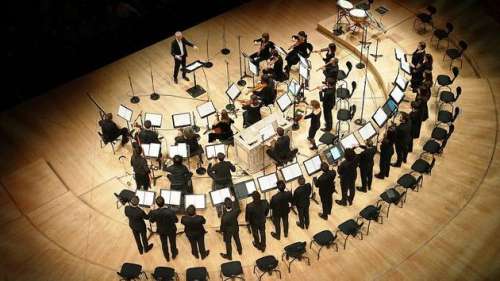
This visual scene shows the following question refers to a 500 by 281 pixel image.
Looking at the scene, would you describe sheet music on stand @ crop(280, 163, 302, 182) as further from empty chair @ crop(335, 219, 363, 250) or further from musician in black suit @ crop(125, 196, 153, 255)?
musician in black suit @ crop(125, 196, 153, 255)

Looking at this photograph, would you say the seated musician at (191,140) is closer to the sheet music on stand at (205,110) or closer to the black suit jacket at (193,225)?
the sheet music on stand at (205,110)

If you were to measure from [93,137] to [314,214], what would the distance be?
5780mm

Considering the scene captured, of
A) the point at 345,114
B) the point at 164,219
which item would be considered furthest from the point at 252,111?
the point at 164,219

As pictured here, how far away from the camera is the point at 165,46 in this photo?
17969mm

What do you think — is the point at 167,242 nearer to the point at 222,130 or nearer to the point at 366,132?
the point at 222,130

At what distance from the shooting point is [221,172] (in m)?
12.8

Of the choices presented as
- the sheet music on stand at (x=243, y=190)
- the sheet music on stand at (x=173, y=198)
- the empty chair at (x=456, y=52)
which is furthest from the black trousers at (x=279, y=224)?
the empty chair at (x=456, y=52)

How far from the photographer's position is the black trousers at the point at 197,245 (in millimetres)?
11914

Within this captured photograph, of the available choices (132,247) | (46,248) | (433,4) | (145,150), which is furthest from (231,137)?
(433,4)

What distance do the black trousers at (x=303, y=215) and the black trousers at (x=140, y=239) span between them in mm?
3006

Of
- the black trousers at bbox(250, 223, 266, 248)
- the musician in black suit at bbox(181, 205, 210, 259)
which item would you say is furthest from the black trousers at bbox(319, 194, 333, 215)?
the musician in black suit at bbox(181, 205, 210, 259)

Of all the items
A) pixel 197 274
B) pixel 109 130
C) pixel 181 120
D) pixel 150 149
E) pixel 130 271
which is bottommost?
pixel 197 274

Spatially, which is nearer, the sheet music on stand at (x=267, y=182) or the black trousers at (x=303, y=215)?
the sheet music on stand at (x=267, y=182)

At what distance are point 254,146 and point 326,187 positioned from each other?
79.6 inches
